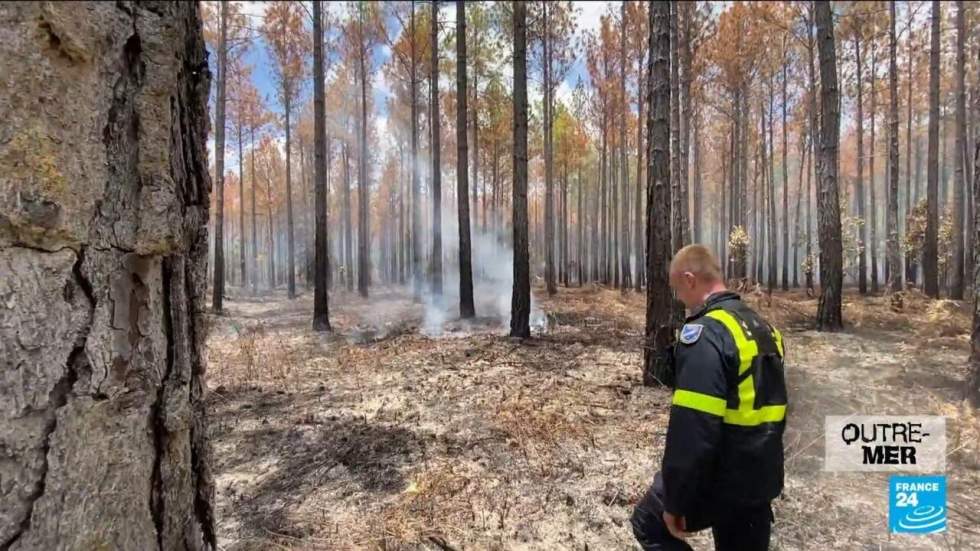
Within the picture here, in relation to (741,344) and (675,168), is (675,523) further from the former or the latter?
(675,168)

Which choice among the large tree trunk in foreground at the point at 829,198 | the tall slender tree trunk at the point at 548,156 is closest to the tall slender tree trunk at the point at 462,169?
the tall slender tree trunk at the point at 548,156

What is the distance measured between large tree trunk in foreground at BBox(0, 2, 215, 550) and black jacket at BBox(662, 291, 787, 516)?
1.51 meters

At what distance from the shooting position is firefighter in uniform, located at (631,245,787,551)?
64.1 inches

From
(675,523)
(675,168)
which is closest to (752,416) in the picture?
(675,523)

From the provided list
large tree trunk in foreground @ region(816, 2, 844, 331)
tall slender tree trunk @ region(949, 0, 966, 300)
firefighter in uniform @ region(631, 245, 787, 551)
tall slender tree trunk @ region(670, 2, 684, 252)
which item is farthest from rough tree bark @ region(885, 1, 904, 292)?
firefighter in uniform @ region(631, 245, 787, 551)

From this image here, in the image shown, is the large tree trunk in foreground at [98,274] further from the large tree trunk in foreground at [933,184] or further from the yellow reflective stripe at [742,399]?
the large tree trunk in foreground at [933,184]

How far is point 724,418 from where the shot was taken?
1.68 m

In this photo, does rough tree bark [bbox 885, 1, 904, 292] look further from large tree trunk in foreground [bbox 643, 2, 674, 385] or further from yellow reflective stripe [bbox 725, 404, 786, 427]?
yellow reflective stripe [bbox 725, 404, 786, 427]

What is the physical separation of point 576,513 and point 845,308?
1082 centimetres

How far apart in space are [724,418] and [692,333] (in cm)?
32

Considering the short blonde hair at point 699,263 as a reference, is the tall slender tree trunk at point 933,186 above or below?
above

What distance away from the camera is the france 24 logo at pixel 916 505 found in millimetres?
2625

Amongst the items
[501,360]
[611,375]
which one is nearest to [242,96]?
[501,360]

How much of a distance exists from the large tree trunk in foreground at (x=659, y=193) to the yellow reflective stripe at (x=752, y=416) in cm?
353
